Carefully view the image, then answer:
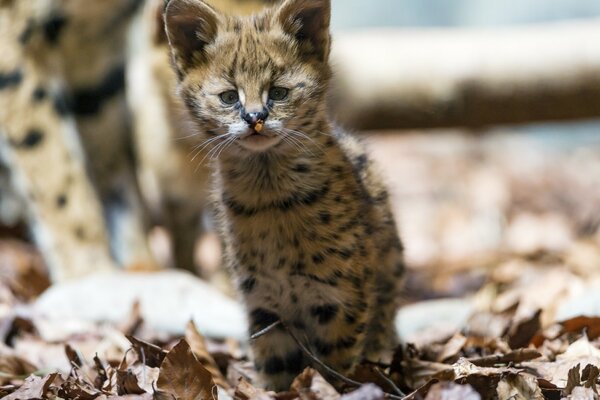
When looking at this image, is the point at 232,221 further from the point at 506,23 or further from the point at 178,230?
the point at 506,23

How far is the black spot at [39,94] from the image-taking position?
641 centimetres

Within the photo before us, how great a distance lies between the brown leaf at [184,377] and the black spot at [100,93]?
3.76 meters

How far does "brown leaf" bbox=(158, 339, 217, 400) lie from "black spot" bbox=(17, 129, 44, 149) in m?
3.25

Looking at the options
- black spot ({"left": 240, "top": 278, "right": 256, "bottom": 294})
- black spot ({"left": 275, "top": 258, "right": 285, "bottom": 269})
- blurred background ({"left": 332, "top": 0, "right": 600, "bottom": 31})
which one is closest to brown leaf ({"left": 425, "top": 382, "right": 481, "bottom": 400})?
black spot ({"left": 275, "top": 258, "right": 285, "bottom": 269})

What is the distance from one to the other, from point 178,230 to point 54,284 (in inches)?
36.0

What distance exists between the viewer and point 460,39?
7.48 m

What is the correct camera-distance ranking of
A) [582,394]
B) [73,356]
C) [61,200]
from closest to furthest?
1. [582,394]
2. [73,356]
3. [61,200]

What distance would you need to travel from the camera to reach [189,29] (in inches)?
155

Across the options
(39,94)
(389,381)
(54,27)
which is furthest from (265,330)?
(54,27)

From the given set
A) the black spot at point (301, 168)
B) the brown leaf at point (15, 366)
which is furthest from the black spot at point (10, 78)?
the black spot at point (301, 168)

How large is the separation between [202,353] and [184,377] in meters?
0.77

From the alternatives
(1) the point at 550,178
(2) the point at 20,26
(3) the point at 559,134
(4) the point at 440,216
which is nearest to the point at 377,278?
(2) the point at 20,26

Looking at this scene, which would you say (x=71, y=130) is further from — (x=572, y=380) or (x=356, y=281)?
(x=572, y=380)

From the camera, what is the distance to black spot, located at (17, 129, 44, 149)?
6.36 meters
